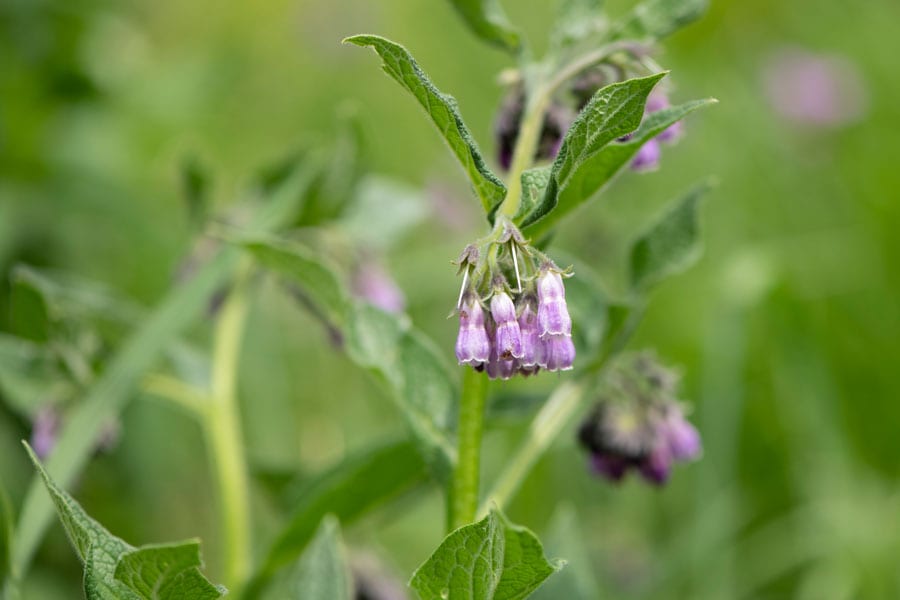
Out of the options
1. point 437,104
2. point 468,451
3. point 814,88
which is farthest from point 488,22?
point 814,88

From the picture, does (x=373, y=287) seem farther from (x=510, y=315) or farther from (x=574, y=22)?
(x=510, y=315)

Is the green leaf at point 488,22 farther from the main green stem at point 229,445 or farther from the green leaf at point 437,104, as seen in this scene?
the main green stem at point 229,445

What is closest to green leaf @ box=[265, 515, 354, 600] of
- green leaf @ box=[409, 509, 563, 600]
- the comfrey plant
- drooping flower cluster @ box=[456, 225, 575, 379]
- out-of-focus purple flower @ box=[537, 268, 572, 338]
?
the comfrey plant

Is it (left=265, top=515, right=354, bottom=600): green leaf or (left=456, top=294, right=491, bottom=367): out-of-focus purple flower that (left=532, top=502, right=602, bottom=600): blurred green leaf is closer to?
(left=265, top=515, right=354, bottom=600): green leaf

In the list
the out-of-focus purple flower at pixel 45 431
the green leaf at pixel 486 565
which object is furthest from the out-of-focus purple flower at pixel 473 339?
the out-of-focus purple flower at pixel 45 431

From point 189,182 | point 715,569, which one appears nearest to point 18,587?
point 189,182

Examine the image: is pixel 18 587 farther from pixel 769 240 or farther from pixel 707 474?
pixel 769 240
